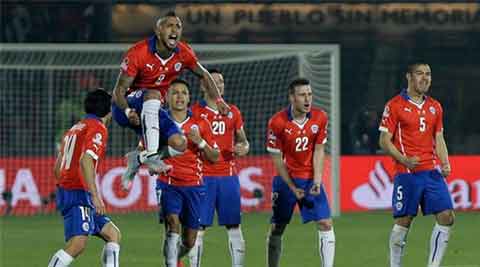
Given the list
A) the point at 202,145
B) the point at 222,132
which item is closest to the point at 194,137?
the point at 202,145

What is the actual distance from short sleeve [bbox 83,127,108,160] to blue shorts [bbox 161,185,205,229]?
4.45ft

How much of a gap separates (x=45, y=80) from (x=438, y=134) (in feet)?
43.5

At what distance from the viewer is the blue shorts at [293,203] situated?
15.4 metres

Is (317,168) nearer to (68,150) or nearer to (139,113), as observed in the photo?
(139,113)

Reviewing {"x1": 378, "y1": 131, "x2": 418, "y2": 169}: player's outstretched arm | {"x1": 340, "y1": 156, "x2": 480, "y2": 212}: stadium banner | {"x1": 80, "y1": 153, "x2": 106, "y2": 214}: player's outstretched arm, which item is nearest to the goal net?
{"x1": 340, "y1": 156, "x2": 480, "y2": 212}: stadium banner

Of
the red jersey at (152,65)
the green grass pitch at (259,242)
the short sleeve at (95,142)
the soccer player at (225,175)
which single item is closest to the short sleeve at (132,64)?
the red jersey at (152,65)

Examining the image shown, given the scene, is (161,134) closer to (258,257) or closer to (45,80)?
(258,257)

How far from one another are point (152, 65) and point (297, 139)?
1.97 meters

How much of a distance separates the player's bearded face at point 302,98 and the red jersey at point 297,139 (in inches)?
5.5

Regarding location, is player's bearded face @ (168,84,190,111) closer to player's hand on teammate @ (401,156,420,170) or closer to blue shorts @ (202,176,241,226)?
blue shorts @ (202,176,241,226)

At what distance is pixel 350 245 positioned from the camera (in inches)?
802

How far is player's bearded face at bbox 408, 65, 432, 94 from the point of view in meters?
15.6

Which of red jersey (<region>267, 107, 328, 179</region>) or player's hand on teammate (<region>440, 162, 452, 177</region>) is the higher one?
red jersey (<region>267, 107, 328, 179</region>)

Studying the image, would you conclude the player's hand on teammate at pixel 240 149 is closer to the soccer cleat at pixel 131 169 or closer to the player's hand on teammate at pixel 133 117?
the soccer cleat at pixel 131 169
